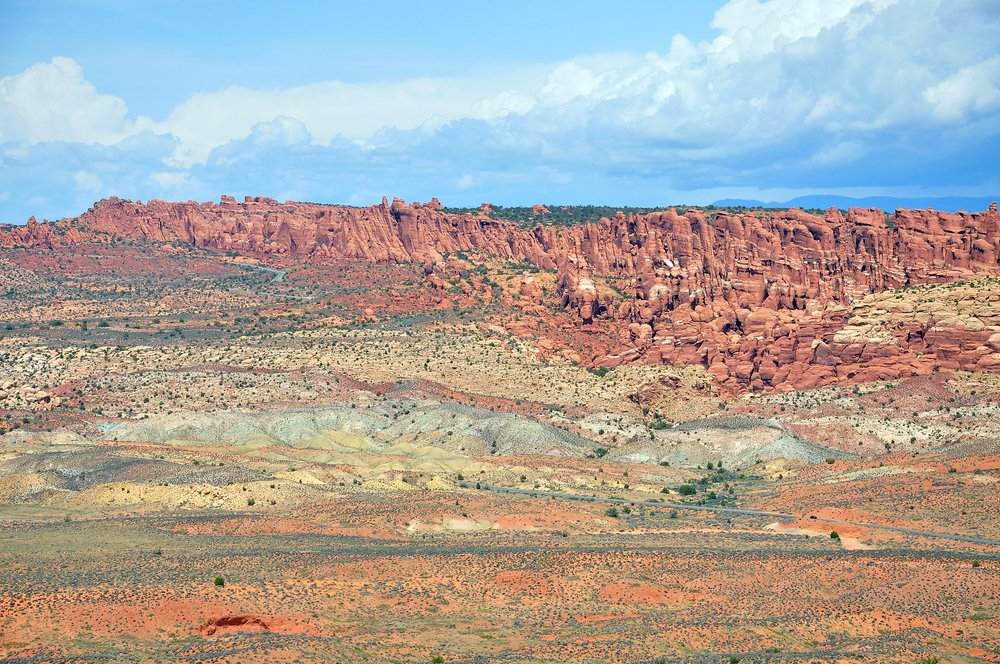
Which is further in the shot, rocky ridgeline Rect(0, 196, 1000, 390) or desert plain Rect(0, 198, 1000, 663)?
rocky ridgeline Rect(0, 196, 1000, 390)

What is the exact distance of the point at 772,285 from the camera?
13550 cm

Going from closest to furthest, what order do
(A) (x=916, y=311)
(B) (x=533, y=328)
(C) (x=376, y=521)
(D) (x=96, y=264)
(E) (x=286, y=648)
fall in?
(E) (x=286, y=648) → (C) (x=376, y=521) → (A) (x=916, y=311) → (B) (x=533, y=328) → (D) (x=96, y=264)

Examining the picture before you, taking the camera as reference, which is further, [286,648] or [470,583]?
[470,583]

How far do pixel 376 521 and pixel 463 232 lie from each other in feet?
387

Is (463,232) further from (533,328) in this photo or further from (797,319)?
(797,319)

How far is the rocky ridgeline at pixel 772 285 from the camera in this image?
117750 mm

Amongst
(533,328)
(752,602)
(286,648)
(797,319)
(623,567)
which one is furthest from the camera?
(533,328)

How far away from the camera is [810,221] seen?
145 metres

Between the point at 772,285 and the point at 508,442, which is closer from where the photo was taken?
the point at 508,442

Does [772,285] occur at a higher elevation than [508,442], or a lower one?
higher

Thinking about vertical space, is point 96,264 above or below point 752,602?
above

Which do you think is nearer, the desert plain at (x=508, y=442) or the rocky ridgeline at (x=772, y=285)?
the desert plain at (x=508, y=442)

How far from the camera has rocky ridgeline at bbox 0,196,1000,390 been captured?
118 metres

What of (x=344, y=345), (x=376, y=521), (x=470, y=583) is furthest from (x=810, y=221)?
(x=470, y=583)
